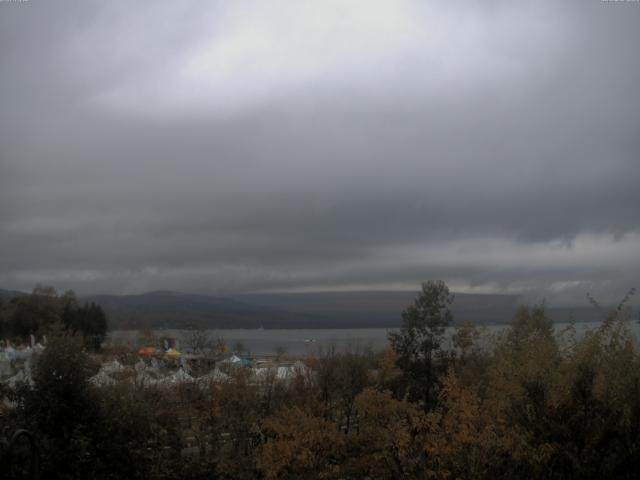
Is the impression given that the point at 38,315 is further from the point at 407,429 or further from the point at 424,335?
the point at 407,429

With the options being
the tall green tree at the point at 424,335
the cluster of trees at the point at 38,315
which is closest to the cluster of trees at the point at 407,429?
the tall green tree at the point at 424,335

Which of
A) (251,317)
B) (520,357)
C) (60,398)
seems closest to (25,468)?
(60,398)

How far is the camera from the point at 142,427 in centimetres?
1202

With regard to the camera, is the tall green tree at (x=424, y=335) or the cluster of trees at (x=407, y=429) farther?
the tall green tree at (x=424, y=335)

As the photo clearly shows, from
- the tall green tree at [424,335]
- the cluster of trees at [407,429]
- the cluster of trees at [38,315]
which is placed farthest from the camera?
the cluster of trees at [38,315]

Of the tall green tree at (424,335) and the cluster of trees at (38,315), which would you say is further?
the cluster of trees at (38,315)

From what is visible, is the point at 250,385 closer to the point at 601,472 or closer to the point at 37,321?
the point at 601,472

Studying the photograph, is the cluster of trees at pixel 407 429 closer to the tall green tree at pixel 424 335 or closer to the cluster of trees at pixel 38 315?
the tall green tree at pixel 424 335

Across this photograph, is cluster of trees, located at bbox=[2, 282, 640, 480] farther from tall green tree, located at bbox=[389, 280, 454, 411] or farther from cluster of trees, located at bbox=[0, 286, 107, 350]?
cluster of trees, located at bbox=[0, 286, 107, 350]

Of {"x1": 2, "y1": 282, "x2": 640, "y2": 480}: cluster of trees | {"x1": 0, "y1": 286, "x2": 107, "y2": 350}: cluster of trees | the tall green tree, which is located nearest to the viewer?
{"x1": 2, "y1": 282, "x2": 640, "y2": 480}: cluster of trees

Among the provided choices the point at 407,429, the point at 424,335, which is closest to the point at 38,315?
the point at 424,335

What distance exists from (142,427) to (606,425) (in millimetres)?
7842

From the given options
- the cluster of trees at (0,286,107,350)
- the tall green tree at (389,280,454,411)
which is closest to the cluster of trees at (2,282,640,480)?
the tall green tree at (389,280,454,411)

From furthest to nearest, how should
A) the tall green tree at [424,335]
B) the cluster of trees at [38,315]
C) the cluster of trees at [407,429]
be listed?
1. the cluster of trees at [38,315]
2. the tall green tree at [424,335]
3. the cluster of trees at [407,429]
